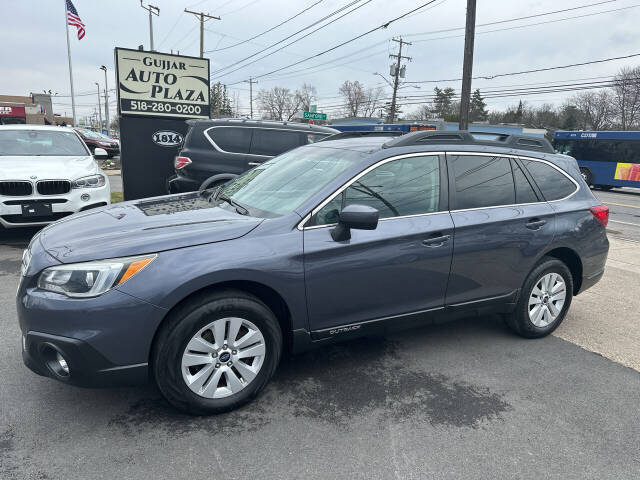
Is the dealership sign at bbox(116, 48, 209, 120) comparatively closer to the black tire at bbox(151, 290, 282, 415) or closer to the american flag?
the black tire at bbox(151, 290, 282, 415)

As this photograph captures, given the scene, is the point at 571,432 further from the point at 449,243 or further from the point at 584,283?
the point at 584,283

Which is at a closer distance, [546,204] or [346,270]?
[346,270]

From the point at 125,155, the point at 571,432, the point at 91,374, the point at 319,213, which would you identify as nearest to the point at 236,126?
the point at 125,155

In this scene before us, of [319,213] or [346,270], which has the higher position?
[319,213]

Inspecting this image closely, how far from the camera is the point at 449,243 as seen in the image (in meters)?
3.39

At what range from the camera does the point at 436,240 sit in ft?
10.9

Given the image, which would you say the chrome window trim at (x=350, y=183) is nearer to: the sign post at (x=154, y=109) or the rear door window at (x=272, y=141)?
the rear door window at (x=272, y=141)

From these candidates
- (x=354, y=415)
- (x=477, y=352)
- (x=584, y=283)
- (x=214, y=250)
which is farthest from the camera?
(x=584, y=283)

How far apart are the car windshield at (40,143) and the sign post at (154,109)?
178 cm

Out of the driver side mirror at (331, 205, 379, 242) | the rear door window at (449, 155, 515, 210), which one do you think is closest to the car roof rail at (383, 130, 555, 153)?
the rear door window at (449, 155, 515, 210)

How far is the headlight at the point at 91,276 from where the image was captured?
245 cm

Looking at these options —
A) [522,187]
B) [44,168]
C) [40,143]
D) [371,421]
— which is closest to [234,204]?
[371,421]

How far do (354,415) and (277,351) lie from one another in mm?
617

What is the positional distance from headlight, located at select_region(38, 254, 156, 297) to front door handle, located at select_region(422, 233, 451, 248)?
1.85 metres
